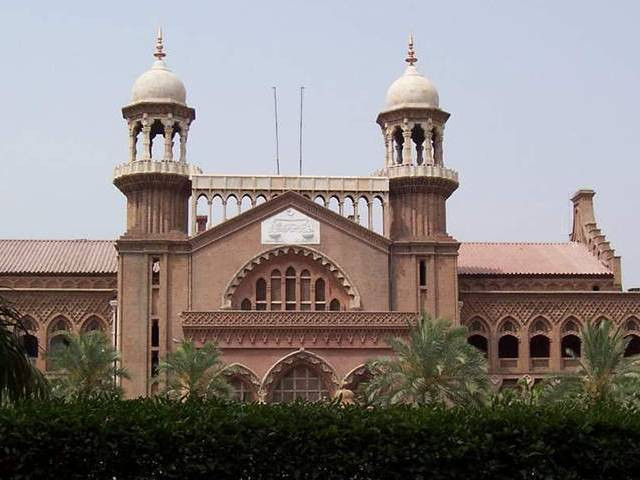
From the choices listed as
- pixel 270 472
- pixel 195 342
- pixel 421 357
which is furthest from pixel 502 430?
pixel 195 342

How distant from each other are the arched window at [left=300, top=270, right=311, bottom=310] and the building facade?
76mm

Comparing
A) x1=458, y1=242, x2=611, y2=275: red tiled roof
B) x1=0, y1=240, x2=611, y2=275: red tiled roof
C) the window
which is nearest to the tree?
the window

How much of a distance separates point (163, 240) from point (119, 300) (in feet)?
12.9

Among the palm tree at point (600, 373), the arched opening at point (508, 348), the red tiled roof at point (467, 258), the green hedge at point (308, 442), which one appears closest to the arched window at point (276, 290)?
the red tiled roof at point (467, 258)

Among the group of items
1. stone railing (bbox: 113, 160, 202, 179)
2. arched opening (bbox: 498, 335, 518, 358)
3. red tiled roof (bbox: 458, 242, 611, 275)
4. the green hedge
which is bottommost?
the green hedge

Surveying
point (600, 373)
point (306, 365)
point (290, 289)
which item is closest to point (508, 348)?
point (290, 289)

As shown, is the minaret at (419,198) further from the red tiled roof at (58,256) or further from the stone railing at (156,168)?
the red tiled roof at (58,256)

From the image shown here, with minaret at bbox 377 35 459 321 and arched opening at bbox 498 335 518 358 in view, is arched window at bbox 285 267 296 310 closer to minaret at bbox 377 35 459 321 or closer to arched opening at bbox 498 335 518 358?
minaret at bbox 377 35 459 321

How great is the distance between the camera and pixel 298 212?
2697 inches

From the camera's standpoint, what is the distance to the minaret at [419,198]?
68875 millimetres

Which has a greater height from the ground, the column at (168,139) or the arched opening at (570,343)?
the column at (168,139)

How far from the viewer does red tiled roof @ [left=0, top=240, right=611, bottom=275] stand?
254 feet

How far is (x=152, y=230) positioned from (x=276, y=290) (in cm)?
739

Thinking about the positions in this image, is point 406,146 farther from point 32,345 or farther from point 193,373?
point 32,345
